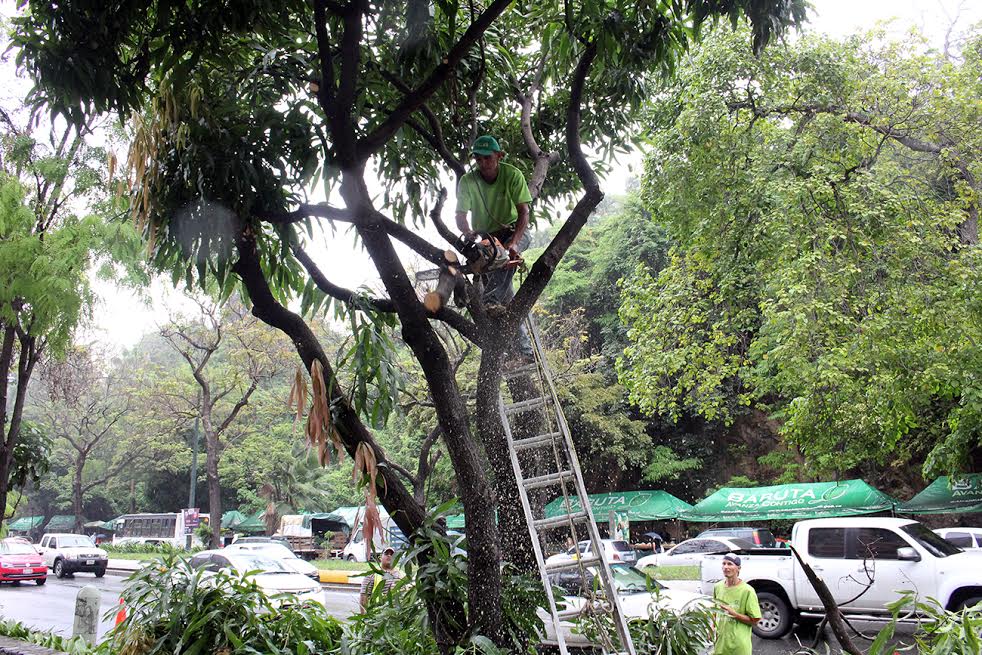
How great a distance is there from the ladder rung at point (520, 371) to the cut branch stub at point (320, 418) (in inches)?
45.9

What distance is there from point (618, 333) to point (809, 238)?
781 inches

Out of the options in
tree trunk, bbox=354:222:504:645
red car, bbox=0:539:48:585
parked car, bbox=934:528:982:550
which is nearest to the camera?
tree trunk, bbox=354:222:504:645

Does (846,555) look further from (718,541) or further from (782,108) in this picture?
(718,541)

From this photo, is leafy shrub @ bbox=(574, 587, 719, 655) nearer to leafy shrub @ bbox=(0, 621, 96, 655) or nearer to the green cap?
the green cap

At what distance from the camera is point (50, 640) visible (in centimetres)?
796

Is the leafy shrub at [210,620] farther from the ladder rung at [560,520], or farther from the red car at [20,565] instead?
the red car at [20,565]

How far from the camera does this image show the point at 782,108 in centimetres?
1333

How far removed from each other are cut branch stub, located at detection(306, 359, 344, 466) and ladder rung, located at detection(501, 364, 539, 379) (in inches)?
45.9

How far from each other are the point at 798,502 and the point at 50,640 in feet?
62.6

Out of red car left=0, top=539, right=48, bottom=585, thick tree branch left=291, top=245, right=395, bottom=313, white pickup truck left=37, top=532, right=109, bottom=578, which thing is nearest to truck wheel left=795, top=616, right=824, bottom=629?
thick tree branch left=291, top=245, right=395, bottom=313

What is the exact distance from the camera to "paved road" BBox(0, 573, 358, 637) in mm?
14273

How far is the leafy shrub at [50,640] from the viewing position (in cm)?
717

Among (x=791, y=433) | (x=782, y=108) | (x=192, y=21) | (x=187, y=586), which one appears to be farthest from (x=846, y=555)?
(x=192, y=21)

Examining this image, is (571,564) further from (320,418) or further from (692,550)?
(692,550)
